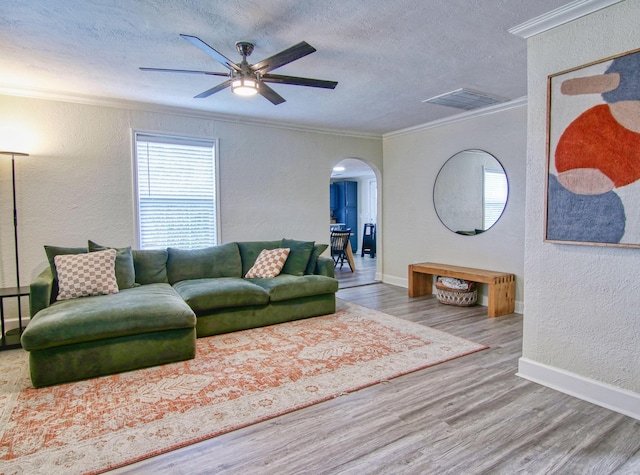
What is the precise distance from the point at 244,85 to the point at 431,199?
3.58m

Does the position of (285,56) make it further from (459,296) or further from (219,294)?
(459,296)

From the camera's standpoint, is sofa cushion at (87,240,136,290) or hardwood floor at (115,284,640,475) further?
sofa cushion at (87,240,136,290)

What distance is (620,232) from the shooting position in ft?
6.98

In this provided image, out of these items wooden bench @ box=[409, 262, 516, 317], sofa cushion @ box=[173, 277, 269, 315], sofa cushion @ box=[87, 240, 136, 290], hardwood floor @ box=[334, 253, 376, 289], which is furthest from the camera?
hardwood floor @ box=[334, 253, 376, 289]

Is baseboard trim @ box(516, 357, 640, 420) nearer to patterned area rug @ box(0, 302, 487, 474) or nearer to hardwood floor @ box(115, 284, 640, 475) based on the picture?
hardwood floor @ box(115, 284, 640, 475)

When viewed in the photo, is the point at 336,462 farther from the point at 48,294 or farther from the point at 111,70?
the point at 111,70

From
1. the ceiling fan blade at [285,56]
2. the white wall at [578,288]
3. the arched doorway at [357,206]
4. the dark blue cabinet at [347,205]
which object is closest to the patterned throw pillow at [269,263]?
the ceiling fan blade at [285,56]

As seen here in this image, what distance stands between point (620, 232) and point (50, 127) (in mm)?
4993

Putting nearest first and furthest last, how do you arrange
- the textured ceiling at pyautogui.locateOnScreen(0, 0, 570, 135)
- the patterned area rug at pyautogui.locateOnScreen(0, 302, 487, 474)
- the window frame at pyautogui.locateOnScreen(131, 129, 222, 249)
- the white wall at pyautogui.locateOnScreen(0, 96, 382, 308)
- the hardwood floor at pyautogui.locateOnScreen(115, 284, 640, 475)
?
the hardwood floor at pyautogui.locateOnScreen(115, 284, 640, 475) < the patterned area rug at pyautogui.locateOnScreen(0, 302, 487, 474) < the textured ceiling at pyautogui.locateOnScreen(0, 0, 570, 135) < the white wall at pyautogui.locateOnScreen(0, 96, 382, 308) < the window frame at pyautogui.locateOnScreen(131, 129, 222, 249)

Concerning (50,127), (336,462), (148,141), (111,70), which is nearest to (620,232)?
(336,462)

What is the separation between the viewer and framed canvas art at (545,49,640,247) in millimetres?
2070

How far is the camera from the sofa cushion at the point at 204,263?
4.24 m

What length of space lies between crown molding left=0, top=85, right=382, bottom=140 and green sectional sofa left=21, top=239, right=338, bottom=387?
1.61 metres

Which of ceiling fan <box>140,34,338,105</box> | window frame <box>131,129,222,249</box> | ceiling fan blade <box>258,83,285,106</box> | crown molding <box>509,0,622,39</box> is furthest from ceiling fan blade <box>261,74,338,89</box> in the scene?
window frame <box>131,129,222,249</box>
